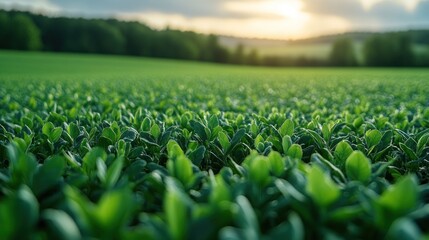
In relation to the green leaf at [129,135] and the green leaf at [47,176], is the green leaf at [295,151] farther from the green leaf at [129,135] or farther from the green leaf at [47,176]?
the green leaf at [47,176]

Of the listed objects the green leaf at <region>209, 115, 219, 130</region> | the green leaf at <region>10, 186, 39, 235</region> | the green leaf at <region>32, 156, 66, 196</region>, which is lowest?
the green leaf at <region>209, 115, 219, 130</region>

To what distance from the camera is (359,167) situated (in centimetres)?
200

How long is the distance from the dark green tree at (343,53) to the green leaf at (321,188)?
92.0 meters

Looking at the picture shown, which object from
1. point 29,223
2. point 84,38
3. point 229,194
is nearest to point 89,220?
point 29,223

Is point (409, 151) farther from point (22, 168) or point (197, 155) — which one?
point (22, 168)

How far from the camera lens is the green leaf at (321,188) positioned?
145 cm

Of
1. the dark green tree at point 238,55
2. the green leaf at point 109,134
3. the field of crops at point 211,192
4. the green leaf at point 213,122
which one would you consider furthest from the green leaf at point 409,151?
the dark green tree at point 238,55

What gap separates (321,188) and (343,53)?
318 feet

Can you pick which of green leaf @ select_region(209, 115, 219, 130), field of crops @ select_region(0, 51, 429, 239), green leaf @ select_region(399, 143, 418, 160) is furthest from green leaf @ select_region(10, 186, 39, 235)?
green leaf @ select_region(399, 143, 418, 160)

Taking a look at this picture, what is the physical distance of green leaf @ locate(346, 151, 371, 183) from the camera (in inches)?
77.9

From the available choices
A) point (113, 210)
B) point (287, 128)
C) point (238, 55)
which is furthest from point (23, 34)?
point (113, 210)

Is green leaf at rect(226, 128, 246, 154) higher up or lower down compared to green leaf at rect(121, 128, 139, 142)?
higher up

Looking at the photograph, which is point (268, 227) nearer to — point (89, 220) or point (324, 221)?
point (324, 221)

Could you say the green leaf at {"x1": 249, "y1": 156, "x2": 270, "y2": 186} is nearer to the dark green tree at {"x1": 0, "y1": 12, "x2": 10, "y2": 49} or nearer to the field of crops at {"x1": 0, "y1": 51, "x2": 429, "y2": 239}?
the field of crops at {"x1": 0, "y1": 51, "x2": 429, "y2": 239}
